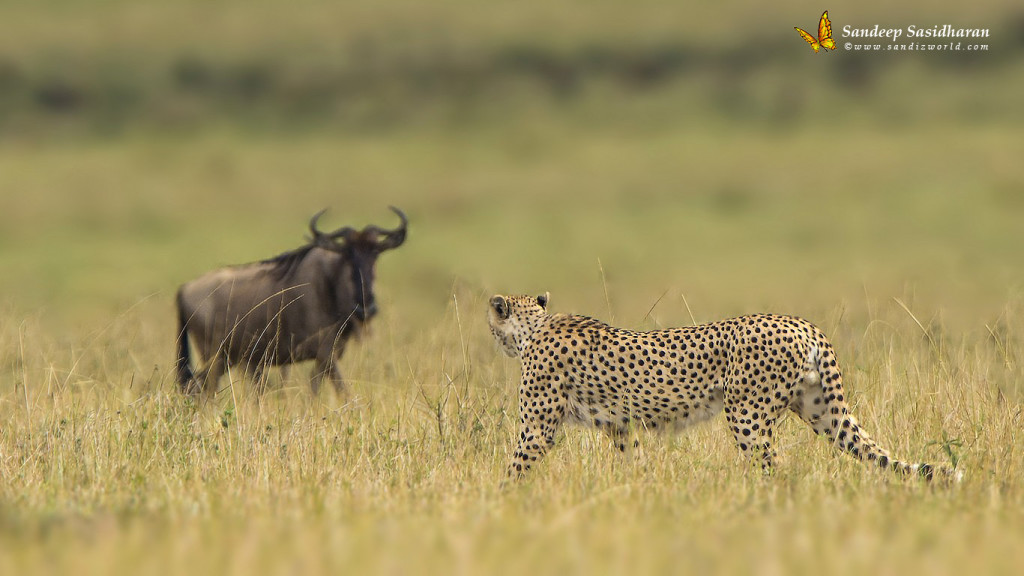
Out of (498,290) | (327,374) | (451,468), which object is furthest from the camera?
(498,290)

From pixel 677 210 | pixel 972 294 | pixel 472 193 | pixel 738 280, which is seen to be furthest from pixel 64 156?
pixel 972 294

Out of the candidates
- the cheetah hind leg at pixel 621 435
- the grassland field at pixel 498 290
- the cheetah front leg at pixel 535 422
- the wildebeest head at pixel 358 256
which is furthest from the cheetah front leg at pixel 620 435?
the wildebeest head at pixel 358 256

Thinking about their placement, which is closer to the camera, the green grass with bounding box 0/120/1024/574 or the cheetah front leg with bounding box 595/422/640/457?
the green grass with bounding box 0/120/1024/574

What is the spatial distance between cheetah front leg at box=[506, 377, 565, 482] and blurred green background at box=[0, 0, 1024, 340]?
27.0 m

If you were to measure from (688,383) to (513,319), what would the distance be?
4.25 feet

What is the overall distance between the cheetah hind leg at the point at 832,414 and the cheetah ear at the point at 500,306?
184 cm

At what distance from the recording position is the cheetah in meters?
7.29

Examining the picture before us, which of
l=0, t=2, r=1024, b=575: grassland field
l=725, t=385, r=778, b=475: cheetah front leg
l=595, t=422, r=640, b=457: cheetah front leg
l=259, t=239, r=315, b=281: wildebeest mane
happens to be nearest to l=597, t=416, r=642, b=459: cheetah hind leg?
l=595, t=422, r=640, b=457: cheetah front leg

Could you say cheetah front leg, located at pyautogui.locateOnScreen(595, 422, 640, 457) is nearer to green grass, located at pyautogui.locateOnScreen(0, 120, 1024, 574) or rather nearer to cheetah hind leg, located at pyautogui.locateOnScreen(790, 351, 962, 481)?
green grass, located at pyautogui.locateOnScreen(0, 120, 1024, 574)

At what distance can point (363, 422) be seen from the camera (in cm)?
786

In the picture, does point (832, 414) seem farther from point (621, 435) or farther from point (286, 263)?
point (286, 263)

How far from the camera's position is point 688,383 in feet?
24.7

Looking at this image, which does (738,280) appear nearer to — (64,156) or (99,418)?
(99,418)

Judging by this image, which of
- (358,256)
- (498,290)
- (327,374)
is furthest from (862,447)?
(498,290)
